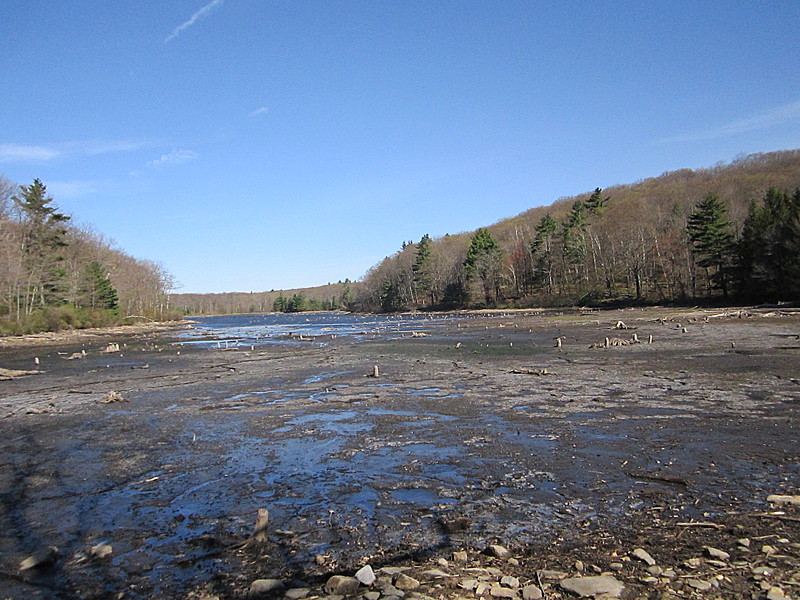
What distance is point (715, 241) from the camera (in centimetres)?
7144

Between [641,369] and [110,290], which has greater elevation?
[110,290]

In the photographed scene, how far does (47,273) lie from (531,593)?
78720 mm

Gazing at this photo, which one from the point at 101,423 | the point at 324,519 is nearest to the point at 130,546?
the point at 324,519

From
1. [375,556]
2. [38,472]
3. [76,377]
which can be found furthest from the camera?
[76,377]

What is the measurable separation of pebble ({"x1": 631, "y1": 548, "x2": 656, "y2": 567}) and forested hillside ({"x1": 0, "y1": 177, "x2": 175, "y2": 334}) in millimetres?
68754

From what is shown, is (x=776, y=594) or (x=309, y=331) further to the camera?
(x=309, y=331)

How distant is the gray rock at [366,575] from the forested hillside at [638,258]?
63.4 meters

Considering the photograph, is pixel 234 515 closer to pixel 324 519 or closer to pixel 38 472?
pixel 324 519

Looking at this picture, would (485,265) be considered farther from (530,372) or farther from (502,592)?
(502,592)

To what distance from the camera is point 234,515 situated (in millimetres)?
8219

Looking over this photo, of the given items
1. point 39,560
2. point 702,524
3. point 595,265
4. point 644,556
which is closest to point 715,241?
point 595,265

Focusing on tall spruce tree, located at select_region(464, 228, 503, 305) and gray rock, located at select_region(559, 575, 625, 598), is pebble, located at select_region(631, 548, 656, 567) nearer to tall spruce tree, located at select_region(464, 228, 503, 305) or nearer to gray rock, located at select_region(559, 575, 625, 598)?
gray rock, located at select_region(559, 575, 625, 598)

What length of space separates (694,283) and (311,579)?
83898 millimetres

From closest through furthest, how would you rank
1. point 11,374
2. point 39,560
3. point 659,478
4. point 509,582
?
point 509,582 < point 39,560 < point 659,478 < point 11,374
